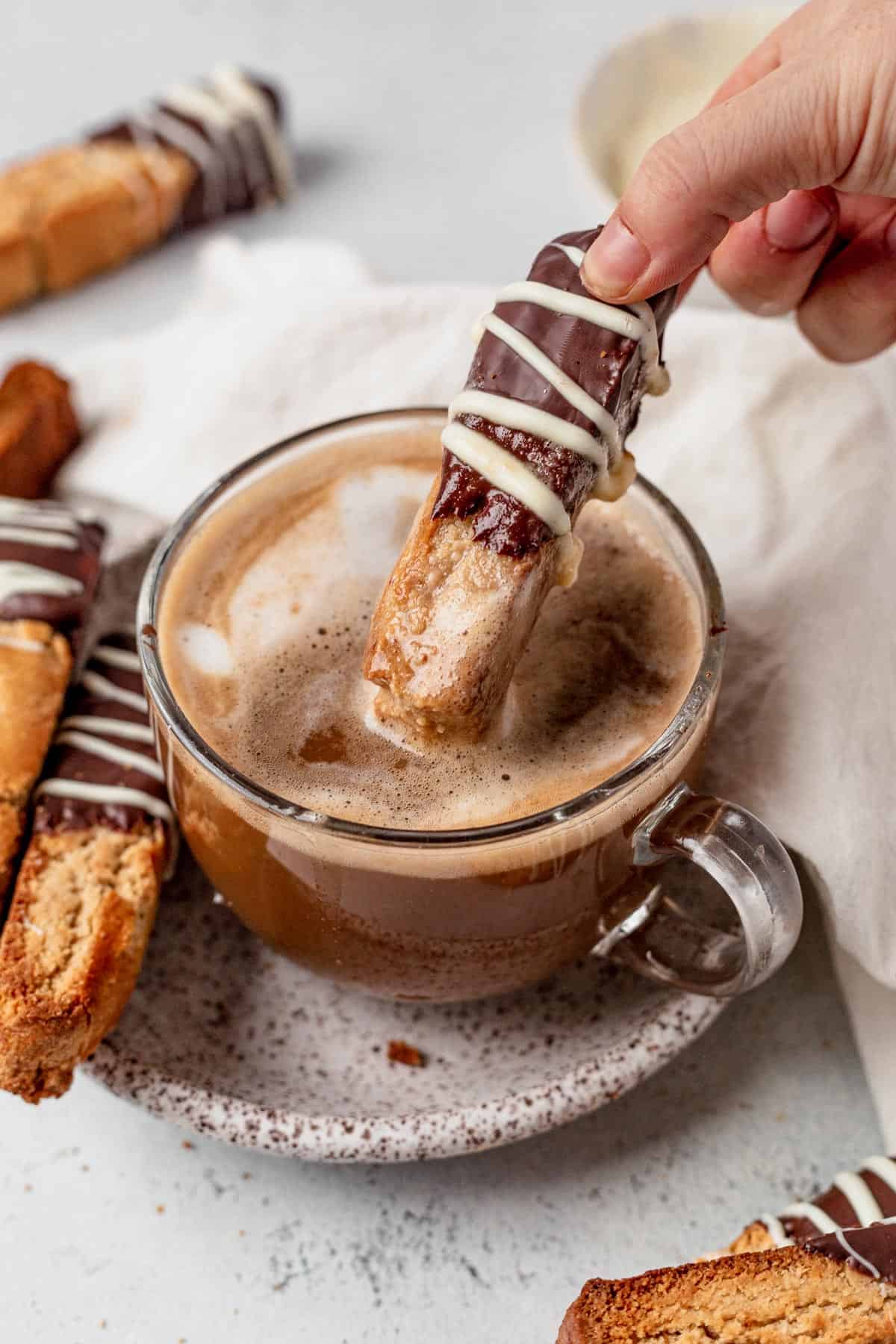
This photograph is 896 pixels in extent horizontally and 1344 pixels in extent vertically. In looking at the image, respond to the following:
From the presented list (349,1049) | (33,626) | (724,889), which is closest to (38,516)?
(33,626)

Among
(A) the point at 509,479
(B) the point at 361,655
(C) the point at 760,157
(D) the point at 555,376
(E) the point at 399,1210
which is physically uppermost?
(C) the point at 760,157

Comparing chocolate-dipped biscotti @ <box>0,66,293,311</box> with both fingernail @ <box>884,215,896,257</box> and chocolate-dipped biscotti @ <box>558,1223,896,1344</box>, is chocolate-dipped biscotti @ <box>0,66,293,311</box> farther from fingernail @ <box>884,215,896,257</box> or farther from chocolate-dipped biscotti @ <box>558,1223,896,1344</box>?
chocolate-dipped biscotti @ <box>558,1223,896,1344</box>

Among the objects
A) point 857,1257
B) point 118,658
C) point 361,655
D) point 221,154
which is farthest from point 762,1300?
point 221,154

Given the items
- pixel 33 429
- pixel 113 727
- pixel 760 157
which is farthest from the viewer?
pixel 33 429

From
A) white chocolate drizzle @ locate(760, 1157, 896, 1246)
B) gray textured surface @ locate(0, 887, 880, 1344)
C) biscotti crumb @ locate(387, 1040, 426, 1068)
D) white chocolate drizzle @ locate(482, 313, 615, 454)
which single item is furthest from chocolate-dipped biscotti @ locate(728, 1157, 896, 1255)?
white chocolate drizzle @ locate(482, 313, 615, 454)

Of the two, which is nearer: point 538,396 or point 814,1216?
point 538,396

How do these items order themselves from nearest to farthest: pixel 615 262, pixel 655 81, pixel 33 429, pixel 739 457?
pixel 615 262
pixel 739 457
pixel 33 429
pixel 655 81

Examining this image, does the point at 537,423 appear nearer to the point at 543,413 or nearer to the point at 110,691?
the point at 543,413

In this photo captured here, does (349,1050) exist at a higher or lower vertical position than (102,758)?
lower
